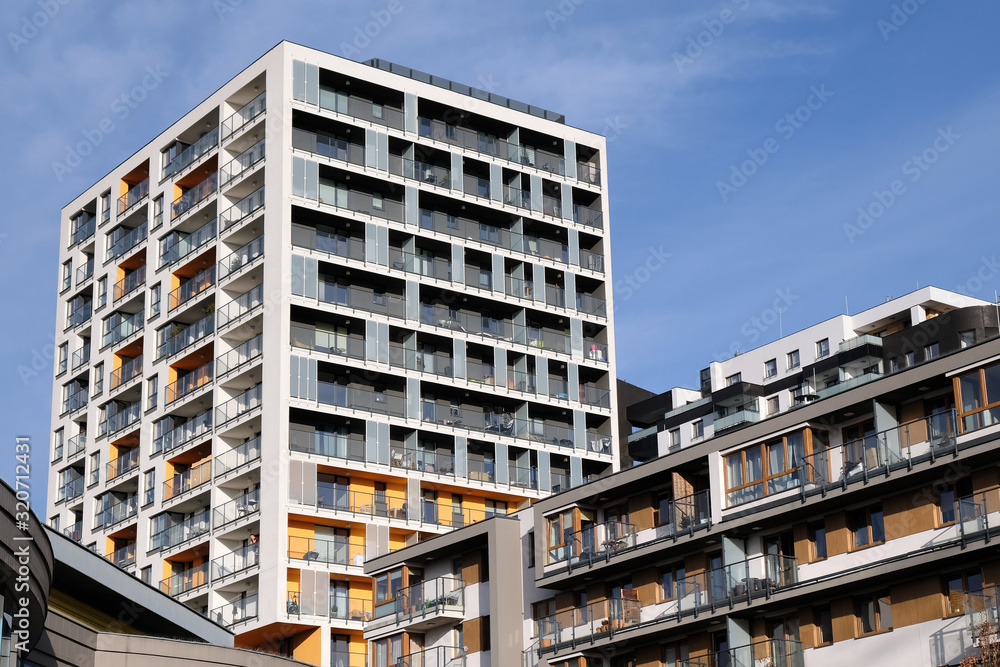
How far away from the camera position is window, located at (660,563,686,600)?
2168 inches

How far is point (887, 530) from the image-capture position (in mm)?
48156

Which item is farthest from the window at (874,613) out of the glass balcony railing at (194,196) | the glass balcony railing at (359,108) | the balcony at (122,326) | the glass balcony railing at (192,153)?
the balcony at (122,326)

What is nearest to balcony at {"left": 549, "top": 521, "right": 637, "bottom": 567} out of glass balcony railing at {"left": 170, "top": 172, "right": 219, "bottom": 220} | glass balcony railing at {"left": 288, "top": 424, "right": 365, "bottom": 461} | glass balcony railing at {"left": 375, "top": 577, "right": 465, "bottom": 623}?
glass balcony railing at {"left": 375, "top": 577, "right": 465, "bottom": 623}

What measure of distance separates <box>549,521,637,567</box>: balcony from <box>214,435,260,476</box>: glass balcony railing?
2191 centimetres

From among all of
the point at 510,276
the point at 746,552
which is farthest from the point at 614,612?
the point at 510,276

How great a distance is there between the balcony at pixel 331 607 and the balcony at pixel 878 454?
92.1ft

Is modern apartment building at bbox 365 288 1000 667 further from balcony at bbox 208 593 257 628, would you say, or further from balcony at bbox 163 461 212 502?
balcony at bbox 163 461 212 502

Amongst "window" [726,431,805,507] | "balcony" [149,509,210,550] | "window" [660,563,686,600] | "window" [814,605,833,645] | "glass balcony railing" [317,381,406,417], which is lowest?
"window" [814,605,833,645]

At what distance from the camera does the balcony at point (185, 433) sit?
263 feet

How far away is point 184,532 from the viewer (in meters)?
79.1

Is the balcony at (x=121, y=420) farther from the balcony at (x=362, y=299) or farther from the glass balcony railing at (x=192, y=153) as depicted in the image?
the balcony at (x=362, y=299)

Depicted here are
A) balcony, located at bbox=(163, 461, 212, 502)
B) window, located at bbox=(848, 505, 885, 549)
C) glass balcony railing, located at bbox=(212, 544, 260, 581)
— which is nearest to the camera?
window, located at bbox=(848, 505, 885, 549)

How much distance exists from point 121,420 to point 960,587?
5352cm

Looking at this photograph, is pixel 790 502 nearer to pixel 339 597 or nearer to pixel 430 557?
pixel 430 557
